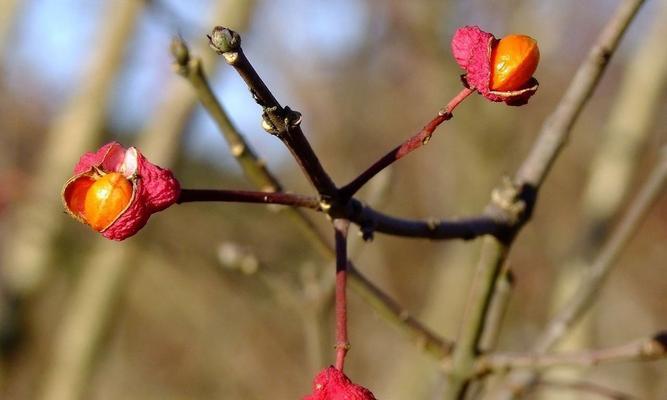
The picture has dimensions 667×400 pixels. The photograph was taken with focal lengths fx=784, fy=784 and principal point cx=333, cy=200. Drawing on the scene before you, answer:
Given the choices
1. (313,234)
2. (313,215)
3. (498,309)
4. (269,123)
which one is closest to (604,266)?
(498,309)

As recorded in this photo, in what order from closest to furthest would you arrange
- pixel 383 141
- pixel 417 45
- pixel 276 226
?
pixel 417 45
pixel 276 226
pixel 383 141

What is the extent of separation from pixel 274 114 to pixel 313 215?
2987 mm

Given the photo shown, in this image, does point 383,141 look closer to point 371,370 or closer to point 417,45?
point 371,370

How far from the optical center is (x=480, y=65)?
2.08 feet

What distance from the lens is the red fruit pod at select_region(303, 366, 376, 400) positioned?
0.57 meters

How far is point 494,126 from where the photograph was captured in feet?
9.23

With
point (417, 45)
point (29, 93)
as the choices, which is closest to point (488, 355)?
point (417, 45)

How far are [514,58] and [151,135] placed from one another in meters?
1.91

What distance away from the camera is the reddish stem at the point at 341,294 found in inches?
24.6

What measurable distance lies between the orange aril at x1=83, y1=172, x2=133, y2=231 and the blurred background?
52 centimetres

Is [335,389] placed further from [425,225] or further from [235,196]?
[425,225]

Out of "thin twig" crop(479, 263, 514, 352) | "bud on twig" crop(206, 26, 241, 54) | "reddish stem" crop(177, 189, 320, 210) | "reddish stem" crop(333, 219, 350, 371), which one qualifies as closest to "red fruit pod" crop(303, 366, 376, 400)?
"reddish stem" crop(333, 219, 350, 371)

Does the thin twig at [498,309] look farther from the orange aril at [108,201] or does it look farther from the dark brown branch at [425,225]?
the orange aril at [108,201]

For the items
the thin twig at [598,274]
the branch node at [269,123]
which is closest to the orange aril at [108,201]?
the branch node at [269,123]
